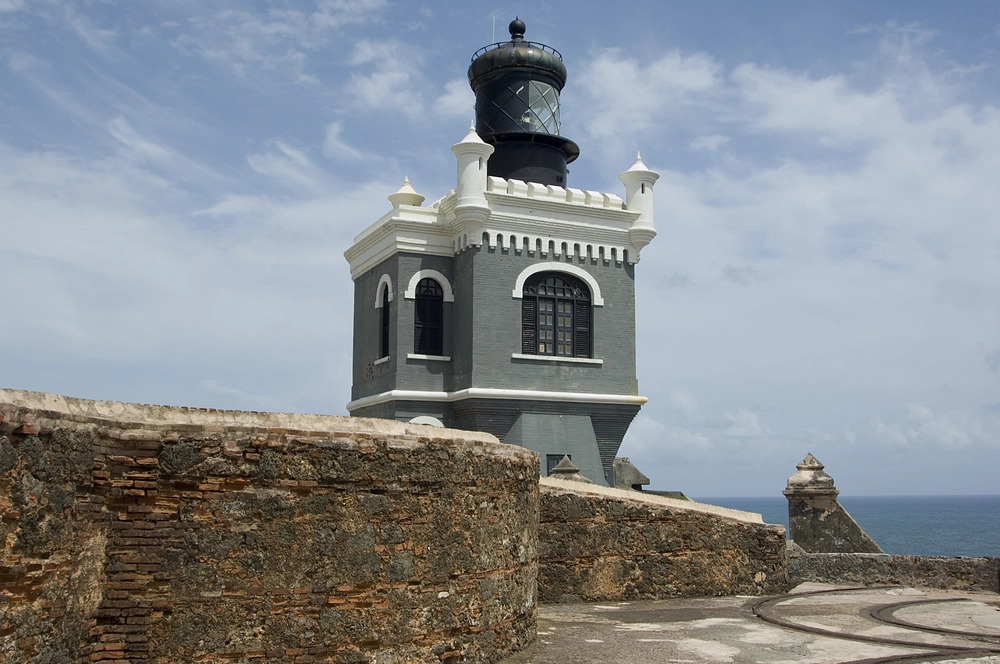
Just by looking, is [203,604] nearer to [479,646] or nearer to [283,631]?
[283,631]

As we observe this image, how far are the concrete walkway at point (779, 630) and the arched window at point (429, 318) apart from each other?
13690mm

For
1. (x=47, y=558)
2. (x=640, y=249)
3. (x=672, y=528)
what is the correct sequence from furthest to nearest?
(x=640, y=249) < (x=672, y=528) < (x=47, y=558)

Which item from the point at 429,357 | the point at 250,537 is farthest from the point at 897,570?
the point at 429,357

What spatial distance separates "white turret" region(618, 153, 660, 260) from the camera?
26312 millimetres

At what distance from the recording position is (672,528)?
41.4 feet

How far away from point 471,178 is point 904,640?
56.3ft

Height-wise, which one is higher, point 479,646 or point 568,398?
point 568,398

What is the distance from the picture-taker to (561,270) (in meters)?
25.4

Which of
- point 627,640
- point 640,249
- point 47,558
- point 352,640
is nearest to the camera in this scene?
point 47,558

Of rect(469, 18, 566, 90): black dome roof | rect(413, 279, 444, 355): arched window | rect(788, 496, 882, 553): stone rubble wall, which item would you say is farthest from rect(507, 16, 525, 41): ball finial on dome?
rect(788, 496, 882, 553): stone rubble wall

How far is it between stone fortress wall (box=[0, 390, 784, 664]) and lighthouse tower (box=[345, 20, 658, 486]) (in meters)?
15.7

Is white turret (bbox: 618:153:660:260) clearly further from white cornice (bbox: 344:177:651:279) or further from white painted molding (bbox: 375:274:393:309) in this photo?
white painted molding (bbox: 375:274:393:309)

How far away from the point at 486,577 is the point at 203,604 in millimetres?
2346

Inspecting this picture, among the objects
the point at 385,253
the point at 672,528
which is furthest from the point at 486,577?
the point at 385,253
